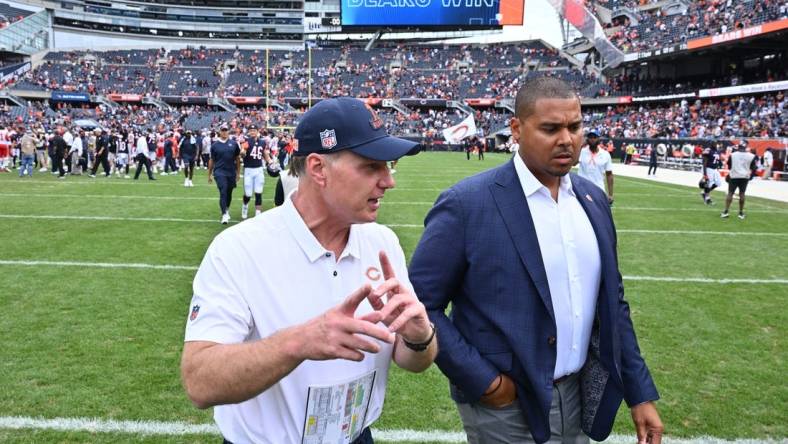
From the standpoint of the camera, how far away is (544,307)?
2271 mm

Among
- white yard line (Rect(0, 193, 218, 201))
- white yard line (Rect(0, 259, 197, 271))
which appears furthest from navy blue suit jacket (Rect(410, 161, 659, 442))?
white yard line (Rect(0, 193, 218, 201))

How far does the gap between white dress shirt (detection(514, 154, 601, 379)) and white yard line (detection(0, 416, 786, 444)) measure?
70.6 inches

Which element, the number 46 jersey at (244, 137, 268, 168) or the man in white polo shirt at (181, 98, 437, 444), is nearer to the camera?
the man in white polo shirt at (181, 98, 437, 444)

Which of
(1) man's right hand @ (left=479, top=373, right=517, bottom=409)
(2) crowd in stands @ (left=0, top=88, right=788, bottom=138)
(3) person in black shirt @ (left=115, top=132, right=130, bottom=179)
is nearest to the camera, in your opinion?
(1) man's right hand @ (left=479, top=373, right=517, bottom=409)

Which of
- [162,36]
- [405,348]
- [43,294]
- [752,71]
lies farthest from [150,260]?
[162,36]

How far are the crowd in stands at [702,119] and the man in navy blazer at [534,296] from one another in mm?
35182

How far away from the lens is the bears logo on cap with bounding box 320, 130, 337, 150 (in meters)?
1.80

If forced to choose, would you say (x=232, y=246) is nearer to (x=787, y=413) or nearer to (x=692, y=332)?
(x=787, y=413)

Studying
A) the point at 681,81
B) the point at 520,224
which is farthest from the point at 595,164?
the point at 681,81

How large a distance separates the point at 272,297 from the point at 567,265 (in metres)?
1.24

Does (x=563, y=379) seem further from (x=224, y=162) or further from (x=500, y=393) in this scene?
(x=224, y=162)

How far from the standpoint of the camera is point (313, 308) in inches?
67.4

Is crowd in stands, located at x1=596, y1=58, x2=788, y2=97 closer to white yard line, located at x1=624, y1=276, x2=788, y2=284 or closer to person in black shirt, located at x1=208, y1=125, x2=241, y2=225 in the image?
white yard line, located at x1=624, y1=276, x2=788, y2=284

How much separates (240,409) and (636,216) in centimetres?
1429
